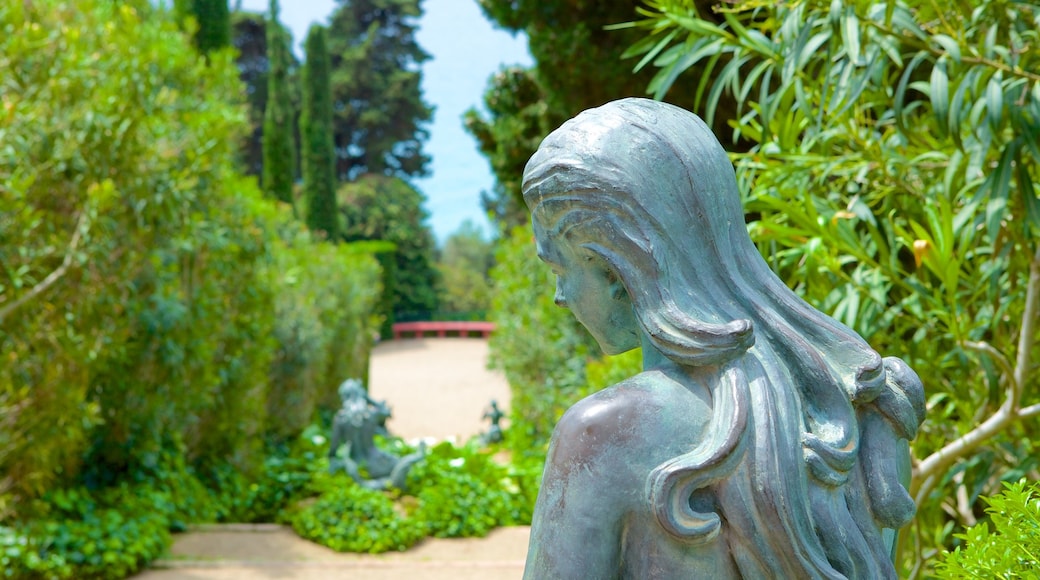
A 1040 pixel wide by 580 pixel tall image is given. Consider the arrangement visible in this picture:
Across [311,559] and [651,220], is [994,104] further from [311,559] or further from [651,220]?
[311,559]

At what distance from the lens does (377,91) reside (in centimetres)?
3253

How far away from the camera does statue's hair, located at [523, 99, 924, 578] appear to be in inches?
48.7

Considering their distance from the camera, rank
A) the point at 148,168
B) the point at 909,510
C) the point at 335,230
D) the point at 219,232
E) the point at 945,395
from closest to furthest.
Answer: the point at 909,510
the point at 945,395
the point at 148,168
the point at 219,232
the point at 335,230

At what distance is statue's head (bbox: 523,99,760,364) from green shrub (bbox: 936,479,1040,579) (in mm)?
579

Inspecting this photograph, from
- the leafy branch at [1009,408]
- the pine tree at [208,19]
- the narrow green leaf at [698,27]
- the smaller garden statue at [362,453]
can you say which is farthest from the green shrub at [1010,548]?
the pine tree at [208,19]

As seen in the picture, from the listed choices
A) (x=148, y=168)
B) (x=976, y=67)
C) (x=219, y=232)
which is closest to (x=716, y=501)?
(x=976, y=67)

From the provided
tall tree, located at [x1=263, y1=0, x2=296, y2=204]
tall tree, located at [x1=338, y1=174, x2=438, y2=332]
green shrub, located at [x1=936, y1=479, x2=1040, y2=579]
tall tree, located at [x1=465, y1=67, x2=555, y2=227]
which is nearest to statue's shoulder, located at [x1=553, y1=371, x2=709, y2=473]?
green shrub, located at [x1=936, y1=479, x2=1040, y2=579]

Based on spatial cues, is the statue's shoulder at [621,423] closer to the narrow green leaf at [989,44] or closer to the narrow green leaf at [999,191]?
the narrow green leaf at [999,191]

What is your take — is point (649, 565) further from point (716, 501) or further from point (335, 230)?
point (335, 230)

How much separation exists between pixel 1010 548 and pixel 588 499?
759 millimetres

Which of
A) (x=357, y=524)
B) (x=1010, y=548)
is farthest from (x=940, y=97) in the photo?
(x=357, y=524)

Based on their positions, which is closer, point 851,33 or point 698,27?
point 851,33

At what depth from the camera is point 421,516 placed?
8477 mm

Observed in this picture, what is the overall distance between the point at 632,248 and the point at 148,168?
596cm
